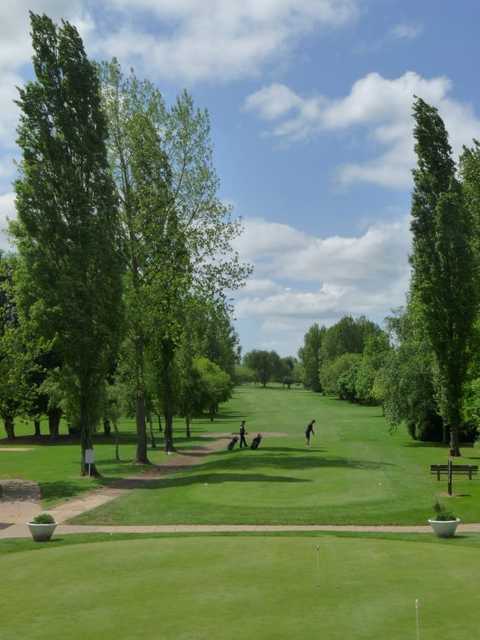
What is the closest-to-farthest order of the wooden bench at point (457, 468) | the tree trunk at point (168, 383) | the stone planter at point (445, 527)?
the stone planter at point (445, 527) < the wooden bench at point (457, 468) < the tree trunk at point (168, 383)

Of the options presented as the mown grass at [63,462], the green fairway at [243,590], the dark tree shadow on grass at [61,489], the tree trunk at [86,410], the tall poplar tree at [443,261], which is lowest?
the mown grass at [63,462]

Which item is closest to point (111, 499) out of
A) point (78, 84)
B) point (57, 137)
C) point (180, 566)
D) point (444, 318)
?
point (180, 566)

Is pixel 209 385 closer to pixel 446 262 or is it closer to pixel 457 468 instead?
pixel 446 262

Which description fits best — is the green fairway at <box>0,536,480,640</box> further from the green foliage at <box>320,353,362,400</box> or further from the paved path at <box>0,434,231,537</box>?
the green foliage at <box>320,353,362,400</box>

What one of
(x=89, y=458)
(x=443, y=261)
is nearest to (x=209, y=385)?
(x=443, y=261)

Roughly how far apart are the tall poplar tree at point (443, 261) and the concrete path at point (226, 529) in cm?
2731

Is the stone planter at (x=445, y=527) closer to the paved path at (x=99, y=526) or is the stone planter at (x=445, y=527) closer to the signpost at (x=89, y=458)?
the paved path at (x=99, y=526)

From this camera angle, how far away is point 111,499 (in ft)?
98.8

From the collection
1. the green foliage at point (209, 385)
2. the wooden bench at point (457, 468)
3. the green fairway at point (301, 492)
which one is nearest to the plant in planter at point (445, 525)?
the green fairway at point (301, 492)

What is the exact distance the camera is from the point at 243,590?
1277 centimetres

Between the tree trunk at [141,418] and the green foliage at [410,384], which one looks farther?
the green foliage at [410,384]

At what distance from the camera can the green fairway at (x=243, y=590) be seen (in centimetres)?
1058

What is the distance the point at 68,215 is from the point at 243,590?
2771 cm

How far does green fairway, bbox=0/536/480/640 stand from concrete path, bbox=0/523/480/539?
12.7 ft
